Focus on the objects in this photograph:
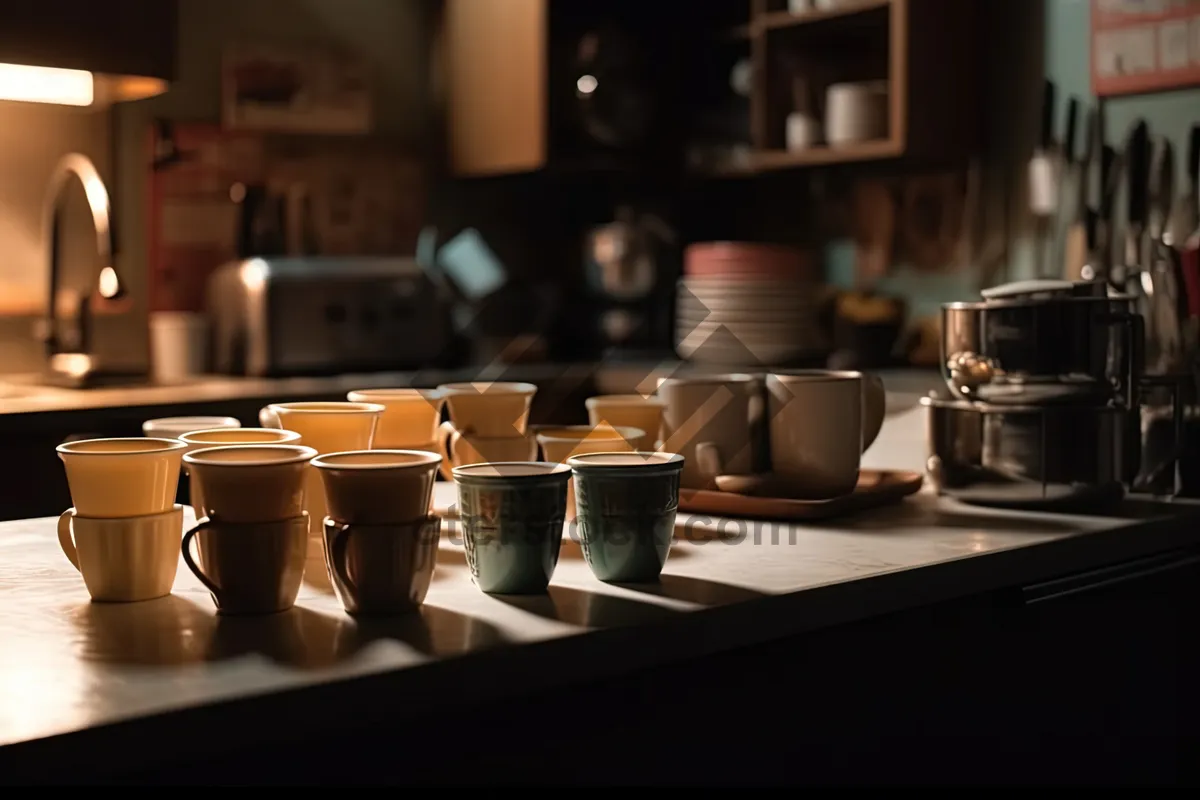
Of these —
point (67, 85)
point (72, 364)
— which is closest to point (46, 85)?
point (67, 85)

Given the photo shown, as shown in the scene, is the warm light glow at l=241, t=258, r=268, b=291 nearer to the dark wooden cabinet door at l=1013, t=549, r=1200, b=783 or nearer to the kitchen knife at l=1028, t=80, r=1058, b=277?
the kitchen knife at l=1028, t=80, r=1058, b=277

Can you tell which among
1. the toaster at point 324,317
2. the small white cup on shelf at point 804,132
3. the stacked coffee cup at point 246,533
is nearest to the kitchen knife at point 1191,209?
the small white cup on shelf at point 804,132

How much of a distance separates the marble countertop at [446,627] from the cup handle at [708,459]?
7cm

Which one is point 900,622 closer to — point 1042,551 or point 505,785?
point 1042,551

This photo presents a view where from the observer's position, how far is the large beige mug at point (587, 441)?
3.94 feet

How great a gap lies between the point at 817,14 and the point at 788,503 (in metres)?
2.10

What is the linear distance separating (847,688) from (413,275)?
2372mm

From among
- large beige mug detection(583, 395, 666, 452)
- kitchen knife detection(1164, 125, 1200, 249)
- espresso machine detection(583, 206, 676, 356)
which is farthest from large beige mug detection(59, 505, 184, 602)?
espresso machine detection(583, 206, 676, 356)

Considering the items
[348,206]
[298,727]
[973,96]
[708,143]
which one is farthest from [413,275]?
[298,727]

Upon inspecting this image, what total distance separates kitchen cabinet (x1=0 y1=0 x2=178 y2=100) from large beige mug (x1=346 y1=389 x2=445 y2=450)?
1580 millimetres

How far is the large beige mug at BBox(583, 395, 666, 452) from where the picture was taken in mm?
1320

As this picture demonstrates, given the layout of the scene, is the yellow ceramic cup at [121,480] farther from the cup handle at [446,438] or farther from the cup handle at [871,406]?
the cup handle at [871,406]

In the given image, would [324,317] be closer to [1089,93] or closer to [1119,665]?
[1089,93]

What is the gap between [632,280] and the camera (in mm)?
3596
